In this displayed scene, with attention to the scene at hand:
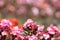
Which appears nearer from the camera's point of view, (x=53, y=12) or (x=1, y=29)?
(x=1, y=29)

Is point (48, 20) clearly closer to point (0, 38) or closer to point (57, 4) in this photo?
point (57, 4)

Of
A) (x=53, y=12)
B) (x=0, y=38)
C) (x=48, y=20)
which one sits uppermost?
(x=53, y=12)

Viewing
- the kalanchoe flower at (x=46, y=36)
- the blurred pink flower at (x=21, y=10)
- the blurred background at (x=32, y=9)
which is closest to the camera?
the kalanchoe flower at (x=46, y=36)

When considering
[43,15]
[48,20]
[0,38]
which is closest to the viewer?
[0,38]

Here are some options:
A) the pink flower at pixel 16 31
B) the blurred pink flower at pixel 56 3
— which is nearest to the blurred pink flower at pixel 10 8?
the blurred pink flower at pixel 56 3

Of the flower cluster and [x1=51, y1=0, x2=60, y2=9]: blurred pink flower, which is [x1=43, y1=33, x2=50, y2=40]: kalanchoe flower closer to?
the flower cluster

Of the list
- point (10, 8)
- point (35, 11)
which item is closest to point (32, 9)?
point (35, 11)

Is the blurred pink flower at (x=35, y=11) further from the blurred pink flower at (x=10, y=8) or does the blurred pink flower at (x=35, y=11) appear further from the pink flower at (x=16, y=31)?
the pink flower at (x=16, y=31)

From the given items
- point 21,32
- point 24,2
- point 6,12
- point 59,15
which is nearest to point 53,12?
point 59,15
